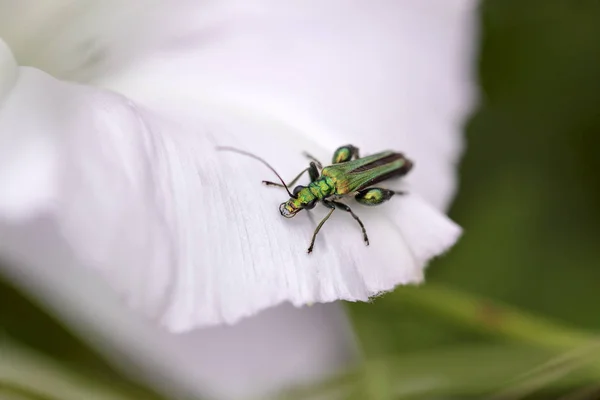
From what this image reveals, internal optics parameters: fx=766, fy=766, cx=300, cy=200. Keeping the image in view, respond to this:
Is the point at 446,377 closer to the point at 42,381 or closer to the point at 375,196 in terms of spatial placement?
the point at 375,196

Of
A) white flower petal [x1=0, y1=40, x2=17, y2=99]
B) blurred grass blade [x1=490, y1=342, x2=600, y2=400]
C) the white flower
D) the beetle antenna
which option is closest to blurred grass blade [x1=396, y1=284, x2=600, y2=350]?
blurred grass blade [x1=490, y1=342, x2=600, y2=400]

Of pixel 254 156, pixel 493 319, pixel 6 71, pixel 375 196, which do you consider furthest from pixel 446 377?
pixel 6 71

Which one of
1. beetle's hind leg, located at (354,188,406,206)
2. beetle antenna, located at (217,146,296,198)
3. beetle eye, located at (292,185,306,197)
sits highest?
beetle antenna, located at (217,146,296,198)

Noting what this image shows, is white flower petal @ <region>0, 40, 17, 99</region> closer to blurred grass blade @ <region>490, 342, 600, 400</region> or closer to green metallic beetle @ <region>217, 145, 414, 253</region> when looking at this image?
green metallic beetle @ <region>217, 145, 414, 253</region>

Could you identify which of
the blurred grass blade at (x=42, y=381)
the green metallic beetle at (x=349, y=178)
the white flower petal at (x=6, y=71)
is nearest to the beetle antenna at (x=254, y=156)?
the green metallic beetle at (x=349, y=178)

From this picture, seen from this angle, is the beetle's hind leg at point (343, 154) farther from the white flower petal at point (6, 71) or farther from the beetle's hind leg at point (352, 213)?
the white flower petal at point (6, 71)

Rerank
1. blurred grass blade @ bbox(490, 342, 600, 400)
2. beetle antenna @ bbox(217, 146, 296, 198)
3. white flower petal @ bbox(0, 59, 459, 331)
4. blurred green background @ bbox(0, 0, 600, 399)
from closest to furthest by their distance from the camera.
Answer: white flower petal @ bbox(0, 59, 459, 331) → beetle antenna @ bbox(217, 146, 296, 198) → blurred grass blade @ bbox(490, 342, 600, 400) → blurred green background @ bbox(0, 0, 600, 399)
